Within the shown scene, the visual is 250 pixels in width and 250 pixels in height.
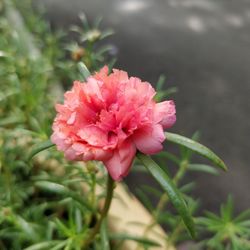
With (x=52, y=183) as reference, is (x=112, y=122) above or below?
above

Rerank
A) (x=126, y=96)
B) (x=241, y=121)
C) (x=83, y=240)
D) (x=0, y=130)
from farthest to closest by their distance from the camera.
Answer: (x=241, y=121), (x=0, y=130), (x=83, y=240), (x=126, y=96)

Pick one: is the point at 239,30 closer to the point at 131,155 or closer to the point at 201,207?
the point at 201,207

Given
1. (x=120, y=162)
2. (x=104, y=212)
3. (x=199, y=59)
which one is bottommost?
(x=104, y=212)

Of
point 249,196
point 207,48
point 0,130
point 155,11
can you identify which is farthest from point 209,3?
point 0,130

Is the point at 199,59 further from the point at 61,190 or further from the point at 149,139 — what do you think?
the point at 149,139

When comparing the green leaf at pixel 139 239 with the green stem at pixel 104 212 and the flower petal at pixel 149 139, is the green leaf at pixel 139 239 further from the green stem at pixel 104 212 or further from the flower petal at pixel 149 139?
the flower petal at pixel 149 139

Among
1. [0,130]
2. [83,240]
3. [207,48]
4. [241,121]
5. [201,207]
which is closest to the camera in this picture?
[83,240]

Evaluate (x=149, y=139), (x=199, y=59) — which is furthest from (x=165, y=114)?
(x=199, y=59)
